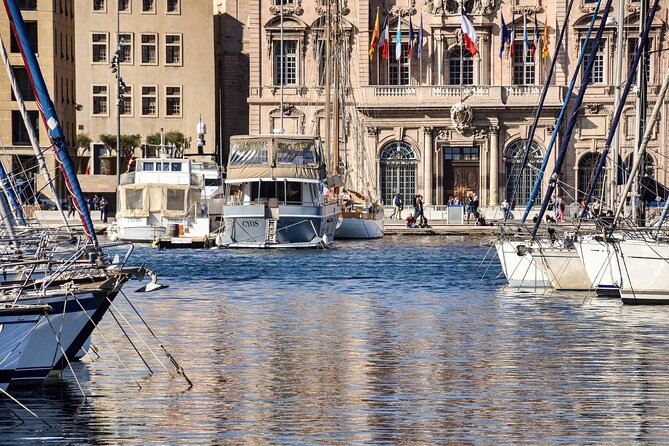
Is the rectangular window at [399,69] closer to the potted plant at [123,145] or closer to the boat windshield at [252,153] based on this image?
the potted plant at [123,145]

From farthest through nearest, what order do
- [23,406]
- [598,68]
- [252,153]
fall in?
[598,68], [252,153], [23,406]

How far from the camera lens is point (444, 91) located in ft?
327

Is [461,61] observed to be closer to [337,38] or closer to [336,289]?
[337,38]

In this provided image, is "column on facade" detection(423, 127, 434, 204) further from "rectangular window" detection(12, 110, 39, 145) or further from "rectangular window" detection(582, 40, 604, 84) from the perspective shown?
"rectangular window" detection(12, 110, 39, 145)

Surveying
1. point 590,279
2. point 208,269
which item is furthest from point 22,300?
point 208,269

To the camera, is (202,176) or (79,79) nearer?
(202,176)

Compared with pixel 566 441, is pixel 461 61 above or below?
above

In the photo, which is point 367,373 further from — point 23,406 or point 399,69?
point 399,69

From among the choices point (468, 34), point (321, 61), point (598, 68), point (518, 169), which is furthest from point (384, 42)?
point (598, 68)

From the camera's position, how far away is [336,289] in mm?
52719

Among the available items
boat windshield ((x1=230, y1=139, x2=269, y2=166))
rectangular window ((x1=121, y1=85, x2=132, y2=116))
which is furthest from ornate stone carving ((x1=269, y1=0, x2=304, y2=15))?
boat windshield ((x1=230, y1=139, x2=269, y2=166))

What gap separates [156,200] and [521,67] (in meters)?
29.7

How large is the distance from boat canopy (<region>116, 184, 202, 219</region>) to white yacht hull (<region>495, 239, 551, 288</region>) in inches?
1190

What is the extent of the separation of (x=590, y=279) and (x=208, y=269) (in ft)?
64.4
